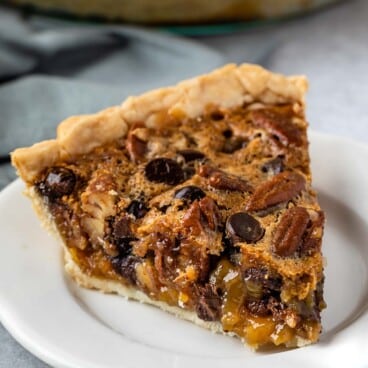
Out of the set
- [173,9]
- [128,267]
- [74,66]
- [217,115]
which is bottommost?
[74,66]

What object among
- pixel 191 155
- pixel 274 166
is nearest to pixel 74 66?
pixel 191 155

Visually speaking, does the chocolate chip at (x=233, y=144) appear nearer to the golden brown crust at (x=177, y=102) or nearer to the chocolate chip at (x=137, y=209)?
the golden brown crust at (x=177, y=102)

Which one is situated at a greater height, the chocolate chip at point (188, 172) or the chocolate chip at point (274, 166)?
the chocolate chip at point (188, 172)

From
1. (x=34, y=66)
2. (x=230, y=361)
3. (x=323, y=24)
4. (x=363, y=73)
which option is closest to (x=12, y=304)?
(x=230, y=361)

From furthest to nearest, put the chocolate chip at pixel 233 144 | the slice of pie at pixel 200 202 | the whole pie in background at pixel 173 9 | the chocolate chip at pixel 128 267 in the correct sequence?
the whole pie in background at pixel 173 9 < the chocolate chip at pixel 233 144 < the chocolate chip at pixel 128 267 < the slice of pie at pixel 200 202

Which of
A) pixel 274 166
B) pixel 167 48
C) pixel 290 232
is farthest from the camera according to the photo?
pixel 167 48

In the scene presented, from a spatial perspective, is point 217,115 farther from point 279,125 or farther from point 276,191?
point 276,191

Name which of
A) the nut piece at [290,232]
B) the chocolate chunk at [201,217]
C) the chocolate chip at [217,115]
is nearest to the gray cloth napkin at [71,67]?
the chocolate chip at [217,115]
